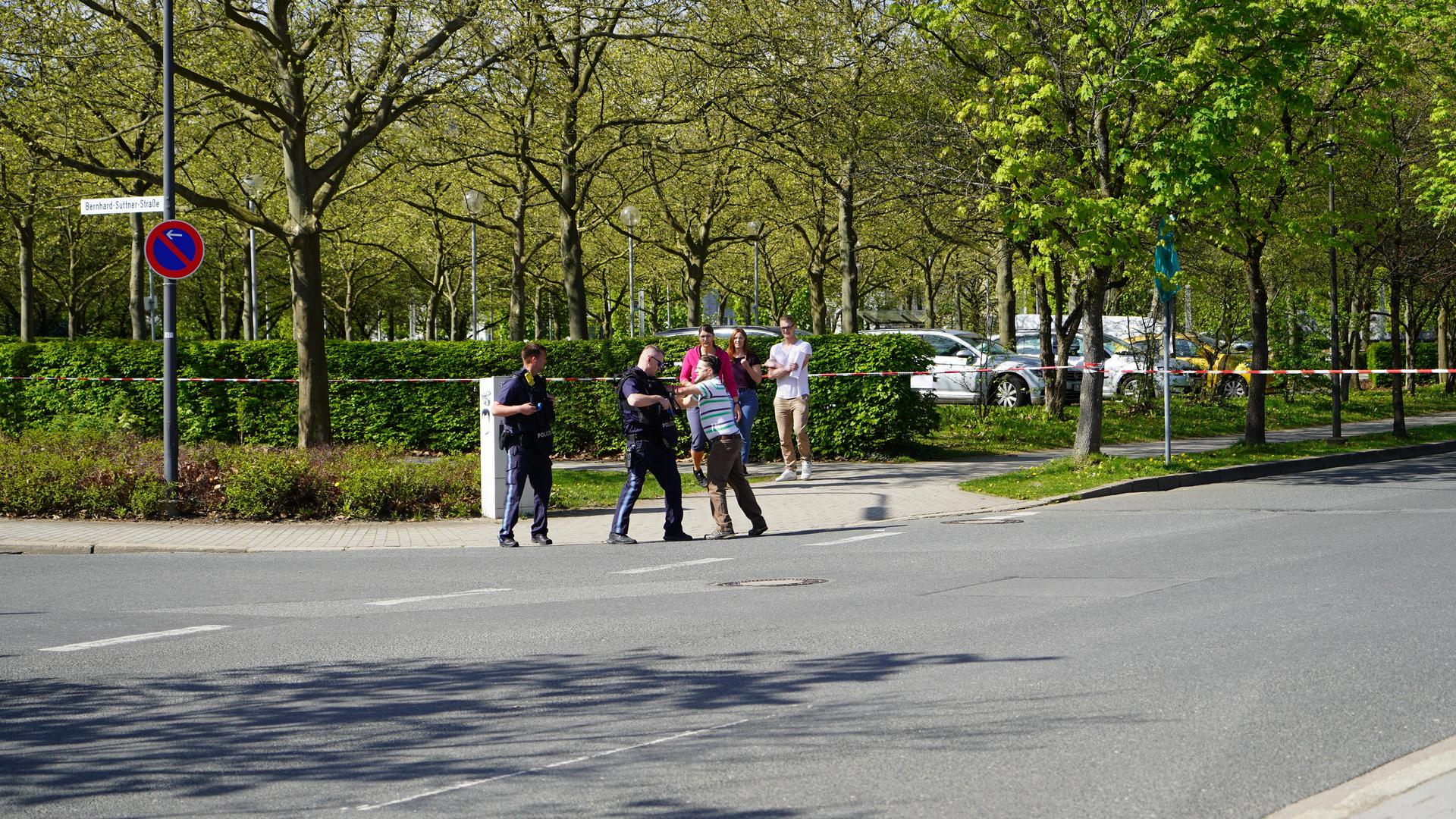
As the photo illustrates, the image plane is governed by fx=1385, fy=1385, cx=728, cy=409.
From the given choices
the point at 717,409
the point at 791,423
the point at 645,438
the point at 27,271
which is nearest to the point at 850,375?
the point at 791,423

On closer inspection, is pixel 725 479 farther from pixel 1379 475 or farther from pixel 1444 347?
pixel 1444 347

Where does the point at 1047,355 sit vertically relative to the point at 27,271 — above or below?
below

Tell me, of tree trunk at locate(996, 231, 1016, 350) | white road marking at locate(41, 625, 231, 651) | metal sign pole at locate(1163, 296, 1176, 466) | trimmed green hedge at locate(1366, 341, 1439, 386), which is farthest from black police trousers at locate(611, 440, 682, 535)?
trimmed green hedge at locate(1366, 341, 1439, 386)

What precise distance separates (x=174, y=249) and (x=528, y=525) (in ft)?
15.8

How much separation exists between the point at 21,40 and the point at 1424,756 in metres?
18.0

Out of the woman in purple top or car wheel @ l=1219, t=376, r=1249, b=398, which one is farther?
car wheel @ l=1219, t=376, r=1249, b=398

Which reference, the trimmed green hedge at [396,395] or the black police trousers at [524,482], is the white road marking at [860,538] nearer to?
the black police trousers at [524,482]

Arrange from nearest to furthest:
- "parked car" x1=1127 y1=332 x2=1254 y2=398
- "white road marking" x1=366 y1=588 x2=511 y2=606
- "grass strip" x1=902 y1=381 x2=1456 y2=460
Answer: "white road marking" x1=366 y1=588 x2=511 y2=606 → "grass strip" x1=902 y1=381 x2=1456 y2=460 → "parked car" x1=1127 y1=332 x2=1254 y2=398

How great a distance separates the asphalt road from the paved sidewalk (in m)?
1.48

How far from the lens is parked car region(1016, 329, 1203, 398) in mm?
26938

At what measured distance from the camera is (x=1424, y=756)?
5.12 metres

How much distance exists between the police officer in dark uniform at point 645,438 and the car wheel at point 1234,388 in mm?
19877

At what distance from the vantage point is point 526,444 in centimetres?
1277

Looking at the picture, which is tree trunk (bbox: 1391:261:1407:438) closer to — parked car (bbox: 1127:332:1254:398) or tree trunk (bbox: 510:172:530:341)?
parked car (bbox: 1127:332:1254:398)
